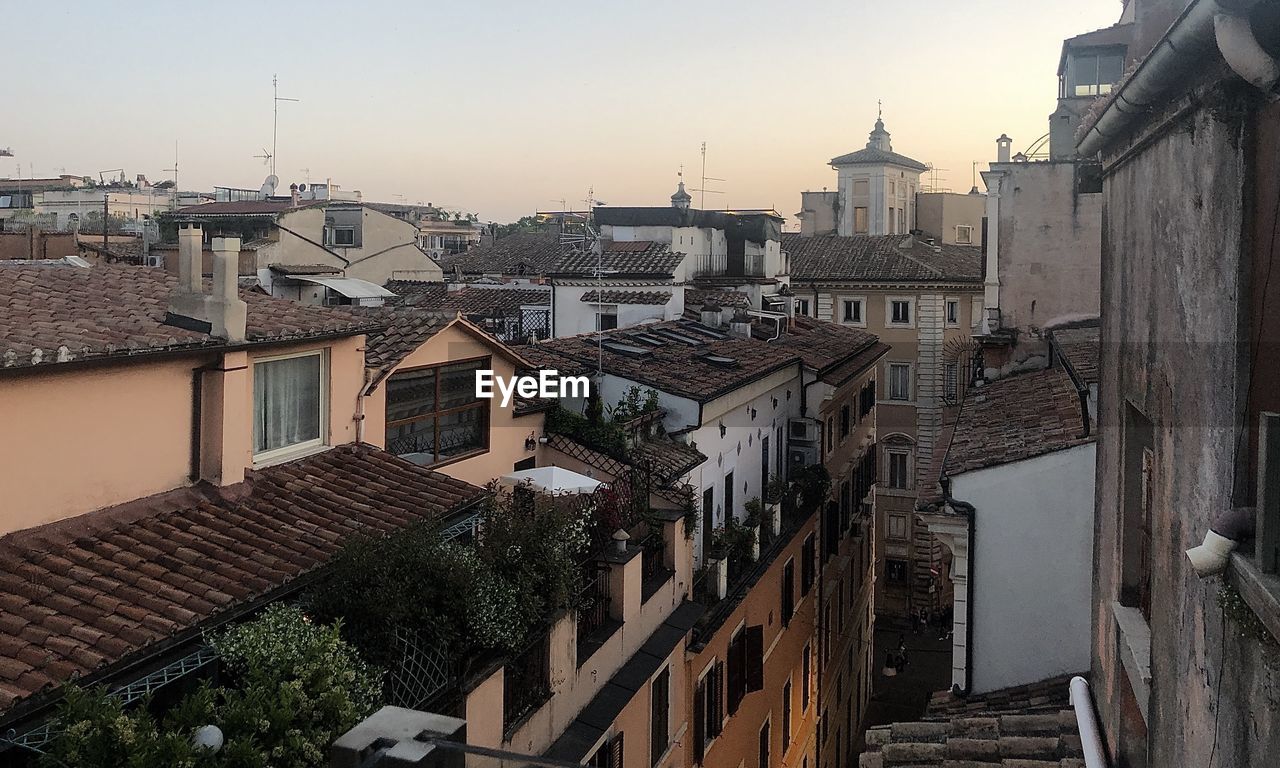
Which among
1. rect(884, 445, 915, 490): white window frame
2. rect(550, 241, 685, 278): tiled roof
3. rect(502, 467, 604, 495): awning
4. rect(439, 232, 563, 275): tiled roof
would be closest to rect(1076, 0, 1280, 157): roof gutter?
rect(502, 467, 604, 495): awning

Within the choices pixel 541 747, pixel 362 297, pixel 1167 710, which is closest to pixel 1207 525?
pixel 1167 710

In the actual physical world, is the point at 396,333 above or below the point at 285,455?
above

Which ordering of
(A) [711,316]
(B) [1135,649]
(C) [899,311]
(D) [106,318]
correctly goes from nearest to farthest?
(B) [1135,649] < (D) [106,318] < (A) [711,316] < (C) [899,311]

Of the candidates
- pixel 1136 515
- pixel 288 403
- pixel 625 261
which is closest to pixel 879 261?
pixel 625 261

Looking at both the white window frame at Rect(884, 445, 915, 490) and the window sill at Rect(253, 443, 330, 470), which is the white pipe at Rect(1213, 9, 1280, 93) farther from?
the white window frame at Rect(884, 445, 915, 490)

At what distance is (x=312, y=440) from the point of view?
405 inches

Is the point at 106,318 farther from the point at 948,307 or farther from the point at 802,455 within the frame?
the point at 948,307

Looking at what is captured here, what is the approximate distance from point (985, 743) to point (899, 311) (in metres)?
32.6

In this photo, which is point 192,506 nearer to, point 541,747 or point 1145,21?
point 541,747

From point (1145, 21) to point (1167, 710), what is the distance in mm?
10255

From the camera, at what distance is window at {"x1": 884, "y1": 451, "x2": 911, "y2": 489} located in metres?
37.6

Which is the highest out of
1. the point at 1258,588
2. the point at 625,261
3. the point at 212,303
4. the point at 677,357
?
the point at 625,261

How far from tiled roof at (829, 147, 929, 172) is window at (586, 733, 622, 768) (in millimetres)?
51376

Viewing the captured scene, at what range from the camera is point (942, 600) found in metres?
36.7
